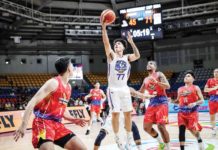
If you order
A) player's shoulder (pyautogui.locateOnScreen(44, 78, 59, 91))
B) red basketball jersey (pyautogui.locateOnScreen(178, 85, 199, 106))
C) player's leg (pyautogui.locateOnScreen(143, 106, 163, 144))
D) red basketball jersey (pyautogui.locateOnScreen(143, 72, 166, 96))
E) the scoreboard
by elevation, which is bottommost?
player's leg (pyautogui.locateOnScreen(143, 106, 163, 144))

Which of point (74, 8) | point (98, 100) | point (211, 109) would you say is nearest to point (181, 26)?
point (74, 8)

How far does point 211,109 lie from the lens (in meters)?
10.2

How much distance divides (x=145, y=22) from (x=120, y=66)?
57.5 feet

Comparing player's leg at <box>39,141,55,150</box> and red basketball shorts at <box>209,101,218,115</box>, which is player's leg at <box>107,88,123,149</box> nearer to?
player's leg at <box>39,141,55,150</box>

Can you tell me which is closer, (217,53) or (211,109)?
(211,109)

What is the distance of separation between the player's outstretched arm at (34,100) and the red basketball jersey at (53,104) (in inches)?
4.0

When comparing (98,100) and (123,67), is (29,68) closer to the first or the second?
(98,100)

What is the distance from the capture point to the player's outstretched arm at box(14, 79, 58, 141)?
3.70 m

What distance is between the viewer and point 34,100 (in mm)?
3846

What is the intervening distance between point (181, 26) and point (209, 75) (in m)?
4.80

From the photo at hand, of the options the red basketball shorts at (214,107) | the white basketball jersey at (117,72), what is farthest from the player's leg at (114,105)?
the red basketball shorts at (214,107)

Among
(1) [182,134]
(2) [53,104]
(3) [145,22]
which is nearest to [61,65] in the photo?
(2) [53,104]

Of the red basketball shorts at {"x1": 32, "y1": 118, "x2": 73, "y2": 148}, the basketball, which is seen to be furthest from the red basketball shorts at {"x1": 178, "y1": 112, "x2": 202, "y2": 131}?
the red basketball shorts at {"x1": 32, "y1": 118, "x2": 73, "y2": 148}

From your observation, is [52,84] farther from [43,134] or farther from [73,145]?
[73,145]
